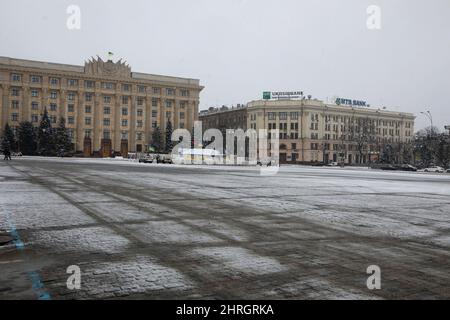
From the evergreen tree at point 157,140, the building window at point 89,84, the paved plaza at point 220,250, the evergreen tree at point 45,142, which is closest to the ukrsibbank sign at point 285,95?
the evergreen tree at point 157,140

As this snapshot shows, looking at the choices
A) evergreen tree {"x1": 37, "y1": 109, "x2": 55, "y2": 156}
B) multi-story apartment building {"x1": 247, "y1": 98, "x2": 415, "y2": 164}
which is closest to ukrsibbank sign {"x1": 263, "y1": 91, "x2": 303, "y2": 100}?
multi-story apartment building {"x1": 247, "y1": 98, "x2": 415, "y2": 164}

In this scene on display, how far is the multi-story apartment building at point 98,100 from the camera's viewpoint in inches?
3922

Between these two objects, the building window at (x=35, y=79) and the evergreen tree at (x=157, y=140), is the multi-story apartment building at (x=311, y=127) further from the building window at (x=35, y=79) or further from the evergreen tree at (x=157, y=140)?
the building window at (x=35, y=79)

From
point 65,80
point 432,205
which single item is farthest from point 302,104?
point 432,205

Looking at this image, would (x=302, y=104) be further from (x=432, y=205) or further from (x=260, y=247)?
(x=260, y=247)

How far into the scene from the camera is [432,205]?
45.7ft

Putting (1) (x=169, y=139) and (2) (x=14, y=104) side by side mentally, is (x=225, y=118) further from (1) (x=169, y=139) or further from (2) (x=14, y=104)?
(2) (x=14, y=104)

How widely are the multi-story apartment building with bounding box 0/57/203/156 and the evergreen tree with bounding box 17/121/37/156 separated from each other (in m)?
9.59

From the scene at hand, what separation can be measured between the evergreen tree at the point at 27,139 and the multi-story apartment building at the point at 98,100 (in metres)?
9.59

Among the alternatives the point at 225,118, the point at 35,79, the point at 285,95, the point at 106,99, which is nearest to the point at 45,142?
the point at 35,79

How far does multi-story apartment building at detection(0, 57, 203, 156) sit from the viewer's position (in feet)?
327

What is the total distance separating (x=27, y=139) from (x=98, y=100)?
22.5 metres
